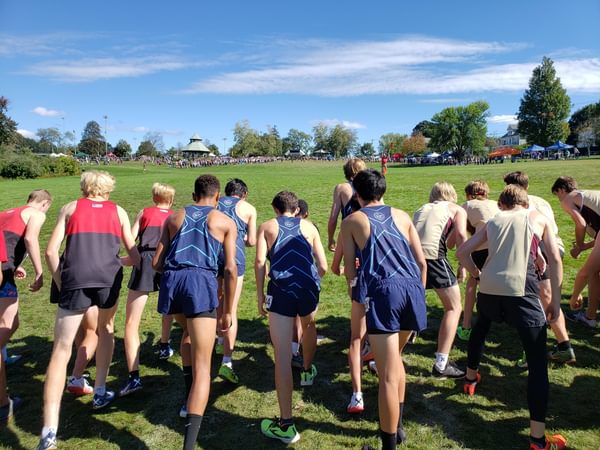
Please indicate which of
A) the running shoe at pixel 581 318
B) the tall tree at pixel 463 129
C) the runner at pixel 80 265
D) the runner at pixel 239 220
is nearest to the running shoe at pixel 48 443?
the runner at pixel 80 265

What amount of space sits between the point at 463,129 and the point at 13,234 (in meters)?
84.2

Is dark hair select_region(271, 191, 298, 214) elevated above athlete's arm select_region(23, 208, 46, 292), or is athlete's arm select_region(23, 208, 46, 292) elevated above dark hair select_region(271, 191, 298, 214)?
dark hair select_region(271, 191, 298, 214)

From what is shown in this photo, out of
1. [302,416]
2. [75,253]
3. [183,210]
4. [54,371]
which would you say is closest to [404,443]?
[302,416]

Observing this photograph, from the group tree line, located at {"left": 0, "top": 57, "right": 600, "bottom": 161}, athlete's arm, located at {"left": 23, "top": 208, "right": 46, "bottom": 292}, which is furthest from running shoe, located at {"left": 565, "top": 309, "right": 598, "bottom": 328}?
tree line, located at {"left": 0, "top": 57, "right": 600, "bottom": 161}

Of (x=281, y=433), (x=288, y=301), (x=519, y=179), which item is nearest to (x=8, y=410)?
(x=281, y=433)

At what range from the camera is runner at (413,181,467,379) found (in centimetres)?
438

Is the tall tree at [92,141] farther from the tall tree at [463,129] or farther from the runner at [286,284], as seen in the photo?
the runner at [286,284]

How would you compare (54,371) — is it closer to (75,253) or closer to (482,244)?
(75,253)

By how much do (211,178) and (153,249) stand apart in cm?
141

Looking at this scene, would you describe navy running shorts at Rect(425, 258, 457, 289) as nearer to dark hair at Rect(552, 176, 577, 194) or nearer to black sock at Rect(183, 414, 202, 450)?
dark hair at Rect(552, 176, 577, 194)

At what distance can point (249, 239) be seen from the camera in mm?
4992

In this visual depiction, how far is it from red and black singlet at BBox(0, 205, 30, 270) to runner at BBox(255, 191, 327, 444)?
8.27 feet

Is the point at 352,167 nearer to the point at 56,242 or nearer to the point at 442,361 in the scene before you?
the point at 442,361

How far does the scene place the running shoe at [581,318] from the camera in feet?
17.9
